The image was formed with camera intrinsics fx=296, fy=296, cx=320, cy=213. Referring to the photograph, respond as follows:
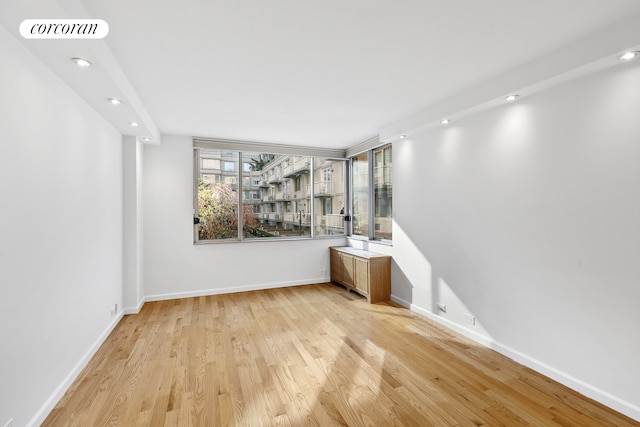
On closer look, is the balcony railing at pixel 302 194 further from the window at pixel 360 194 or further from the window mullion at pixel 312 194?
the window at pixel 360 194

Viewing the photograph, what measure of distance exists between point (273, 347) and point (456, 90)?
3.22 m

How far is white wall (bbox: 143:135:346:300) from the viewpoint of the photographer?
4.51m

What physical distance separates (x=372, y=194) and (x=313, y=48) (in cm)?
323

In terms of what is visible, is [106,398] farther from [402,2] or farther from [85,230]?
[402,2]

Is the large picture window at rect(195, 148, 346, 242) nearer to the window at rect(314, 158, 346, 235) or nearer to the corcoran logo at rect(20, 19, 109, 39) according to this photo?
the window at rect(314, 158, 346, 235)

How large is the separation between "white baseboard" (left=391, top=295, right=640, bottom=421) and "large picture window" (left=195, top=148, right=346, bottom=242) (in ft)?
9.45

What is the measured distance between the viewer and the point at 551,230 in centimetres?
252

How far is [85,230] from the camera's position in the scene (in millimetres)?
2725

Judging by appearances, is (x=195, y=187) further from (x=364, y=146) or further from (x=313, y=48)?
(x=313, y=48)

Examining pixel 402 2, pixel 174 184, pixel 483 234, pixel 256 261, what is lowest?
pixel 256 261

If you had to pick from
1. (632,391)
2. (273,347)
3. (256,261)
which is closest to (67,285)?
(273,347)

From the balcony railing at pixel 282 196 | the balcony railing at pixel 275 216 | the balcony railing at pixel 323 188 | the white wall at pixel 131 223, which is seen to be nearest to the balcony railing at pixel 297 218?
the balcony railing at pixel 275 216

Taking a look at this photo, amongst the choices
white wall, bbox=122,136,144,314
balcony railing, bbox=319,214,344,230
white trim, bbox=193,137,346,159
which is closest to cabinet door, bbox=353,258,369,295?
balcony railing, bbox=319,214,344,230

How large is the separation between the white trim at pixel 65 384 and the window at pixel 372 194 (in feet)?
12.9
